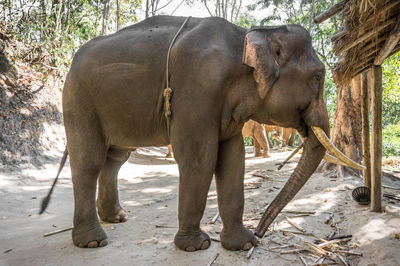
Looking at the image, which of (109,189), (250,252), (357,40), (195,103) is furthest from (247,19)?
(250,252)

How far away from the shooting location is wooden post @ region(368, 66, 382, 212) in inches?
149

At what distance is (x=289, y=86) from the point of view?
2846 millimetres

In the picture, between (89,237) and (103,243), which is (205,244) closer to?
(103,243)

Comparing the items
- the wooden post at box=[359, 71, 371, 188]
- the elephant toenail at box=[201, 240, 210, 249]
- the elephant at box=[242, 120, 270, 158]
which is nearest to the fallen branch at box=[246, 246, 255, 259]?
the elephant toenail at box=[201, 240, 210, 249]

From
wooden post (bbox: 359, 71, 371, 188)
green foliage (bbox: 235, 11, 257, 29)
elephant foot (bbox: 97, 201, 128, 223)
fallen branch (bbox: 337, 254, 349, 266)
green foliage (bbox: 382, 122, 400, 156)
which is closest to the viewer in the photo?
fallen branch (bbox: 337, 254, 349, 266)

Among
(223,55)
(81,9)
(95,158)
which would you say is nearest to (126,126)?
(95,158)

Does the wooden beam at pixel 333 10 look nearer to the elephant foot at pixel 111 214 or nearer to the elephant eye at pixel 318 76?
the elephant eye at pixel 318 76

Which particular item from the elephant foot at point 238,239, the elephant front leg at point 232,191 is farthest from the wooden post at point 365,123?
the elephant foot at point 238,239

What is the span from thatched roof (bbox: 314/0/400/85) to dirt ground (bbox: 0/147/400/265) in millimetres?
1733

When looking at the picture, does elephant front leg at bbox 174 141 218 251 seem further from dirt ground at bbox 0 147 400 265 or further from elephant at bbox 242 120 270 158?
elephant at bbox 242 120 270 158

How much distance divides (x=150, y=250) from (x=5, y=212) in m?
2.55

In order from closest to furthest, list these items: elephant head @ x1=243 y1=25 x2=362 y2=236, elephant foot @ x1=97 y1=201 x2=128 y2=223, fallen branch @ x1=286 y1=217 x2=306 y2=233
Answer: elephant head @ x1=243 y1=25 x2=362 y2=236, fallen branch @ x1=286 y1=217 x2=306 y2=233, elephant foot @ x1=97 y1=201 x2=128 y2=223

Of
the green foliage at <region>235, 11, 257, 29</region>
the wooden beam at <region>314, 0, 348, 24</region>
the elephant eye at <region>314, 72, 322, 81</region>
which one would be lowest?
the elephant eye at <region>314, 72, 322, 81</region>

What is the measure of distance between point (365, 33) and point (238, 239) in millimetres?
2452
